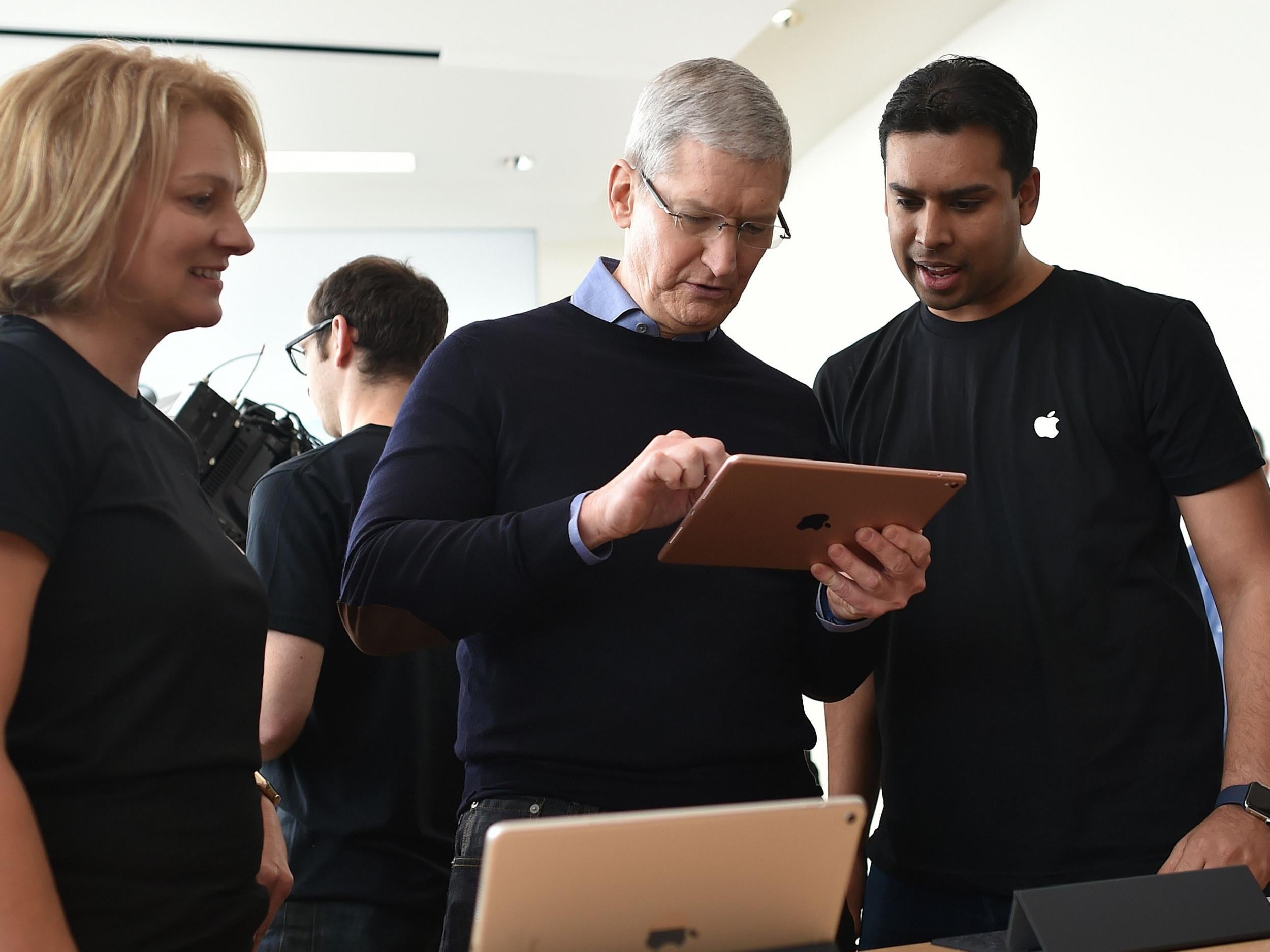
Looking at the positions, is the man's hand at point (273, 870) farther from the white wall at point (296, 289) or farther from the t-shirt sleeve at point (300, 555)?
the white wall at point (296, 289)

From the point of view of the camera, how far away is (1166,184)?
11.9ft

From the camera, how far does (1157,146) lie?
12.0ft

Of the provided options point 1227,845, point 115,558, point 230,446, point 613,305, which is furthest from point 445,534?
point 230,446

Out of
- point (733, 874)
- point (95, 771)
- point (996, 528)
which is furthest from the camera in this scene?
point (996, 528)

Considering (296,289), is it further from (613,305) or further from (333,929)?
(613,305)

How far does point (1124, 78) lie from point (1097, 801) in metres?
2.99

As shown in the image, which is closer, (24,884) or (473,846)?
(24,884)

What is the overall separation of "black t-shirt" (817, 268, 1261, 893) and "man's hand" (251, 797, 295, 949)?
832 millimetres

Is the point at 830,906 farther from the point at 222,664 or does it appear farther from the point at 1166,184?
the point at 1166,184

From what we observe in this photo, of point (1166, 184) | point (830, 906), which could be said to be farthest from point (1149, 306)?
point (1166, 184)

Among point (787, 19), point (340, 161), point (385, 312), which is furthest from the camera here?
point (340, 161)

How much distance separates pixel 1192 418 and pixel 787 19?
359 cm

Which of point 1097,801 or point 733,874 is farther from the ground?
point 733,874

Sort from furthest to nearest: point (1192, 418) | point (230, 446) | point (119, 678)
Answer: point (230, 446) < point (1192, 418) < point (119, 678)
